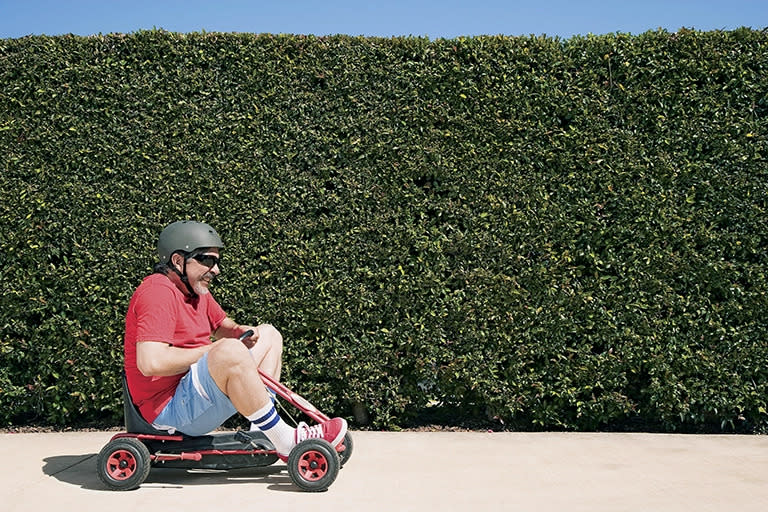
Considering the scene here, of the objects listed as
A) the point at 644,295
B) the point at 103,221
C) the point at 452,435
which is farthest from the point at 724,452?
the point at 103,221

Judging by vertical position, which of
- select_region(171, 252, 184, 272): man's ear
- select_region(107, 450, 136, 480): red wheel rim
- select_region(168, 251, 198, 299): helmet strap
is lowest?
select_region(107, 450, 136, 480): red wheel rim

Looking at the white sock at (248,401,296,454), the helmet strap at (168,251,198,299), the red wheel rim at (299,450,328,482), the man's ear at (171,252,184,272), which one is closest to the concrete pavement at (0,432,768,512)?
the red wheel rim at (299,450,328,482)

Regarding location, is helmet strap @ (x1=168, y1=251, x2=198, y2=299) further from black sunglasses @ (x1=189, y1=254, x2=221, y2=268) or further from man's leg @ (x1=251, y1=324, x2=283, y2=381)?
man's leg @ (x1=251, y1=324, x2=283, y2=381)

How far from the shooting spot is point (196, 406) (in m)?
4.93

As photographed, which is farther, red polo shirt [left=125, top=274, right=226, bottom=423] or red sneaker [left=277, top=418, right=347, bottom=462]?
red sneaker [left=277, top=418, right=347, bottom=462]

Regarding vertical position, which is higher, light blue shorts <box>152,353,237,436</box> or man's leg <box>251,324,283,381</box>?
man's leg <box>251,324,283,381</box>

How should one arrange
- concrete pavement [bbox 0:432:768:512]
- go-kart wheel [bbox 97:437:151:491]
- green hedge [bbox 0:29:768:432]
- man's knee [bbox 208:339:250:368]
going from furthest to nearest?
green hedge [bbox 0:29:768:432]
go-kart wheel [bbox 97:437:151:491]
man's knee [bbox 208:339:250:368]
concrete pavement [bbox 0:432:768:512]

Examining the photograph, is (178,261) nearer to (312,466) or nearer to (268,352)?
(268,352)

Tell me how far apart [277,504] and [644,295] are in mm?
3300

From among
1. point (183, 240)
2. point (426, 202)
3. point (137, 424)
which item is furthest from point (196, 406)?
point (426, 202)

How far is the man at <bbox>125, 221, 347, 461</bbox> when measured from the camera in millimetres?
4797

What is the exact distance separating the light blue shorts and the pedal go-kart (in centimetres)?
9

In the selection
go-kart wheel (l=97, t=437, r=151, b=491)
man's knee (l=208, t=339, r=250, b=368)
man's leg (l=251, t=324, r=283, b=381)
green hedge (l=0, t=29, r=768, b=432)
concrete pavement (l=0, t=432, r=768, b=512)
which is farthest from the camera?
green hedge (l=0, t=29, r=768, b=432)

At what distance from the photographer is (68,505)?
4633 mm
